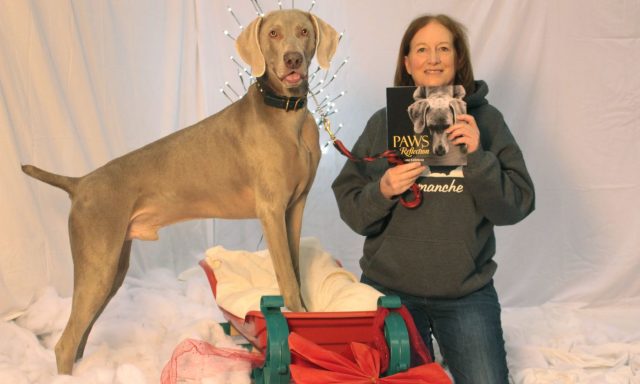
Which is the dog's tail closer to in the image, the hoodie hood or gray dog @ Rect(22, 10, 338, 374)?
gray dog @ Rect(22, 10, 338, 374)

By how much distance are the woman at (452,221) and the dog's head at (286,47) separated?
0.39 meters

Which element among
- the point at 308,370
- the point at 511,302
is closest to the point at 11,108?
the point at 308,370

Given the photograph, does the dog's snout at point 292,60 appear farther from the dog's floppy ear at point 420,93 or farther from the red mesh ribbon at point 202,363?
the red mesh ribbon at point 202,363

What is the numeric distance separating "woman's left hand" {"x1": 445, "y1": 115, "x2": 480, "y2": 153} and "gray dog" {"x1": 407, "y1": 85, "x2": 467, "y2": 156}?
14 millimetres

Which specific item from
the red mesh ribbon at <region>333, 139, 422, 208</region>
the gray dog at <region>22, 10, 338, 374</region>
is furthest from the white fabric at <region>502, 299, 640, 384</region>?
the gray dog at <region>22, 10, 338, 374</region>

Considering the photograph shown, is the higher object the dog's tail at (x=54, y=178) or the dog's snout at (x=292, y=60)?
the dog's snout at (x=292, y=60)

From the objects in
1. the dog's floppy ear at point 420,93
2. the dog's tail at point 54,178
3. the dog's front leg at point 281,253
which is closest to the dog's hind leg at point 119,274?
the dog's tail at point 54,178

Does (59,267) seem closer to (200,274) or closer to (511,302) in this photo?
(200,274)

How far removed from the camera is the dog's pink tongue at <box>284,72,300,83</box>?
1.80 m

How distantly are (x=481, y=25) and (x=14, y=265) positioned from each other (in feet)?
7.08

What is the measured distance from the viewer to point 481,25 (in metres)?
3.02

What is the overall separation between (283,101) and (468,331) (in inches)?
32.7

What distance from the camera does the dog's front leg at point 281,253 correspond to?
6.28 ft

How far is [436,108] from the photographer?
1.91 meters
